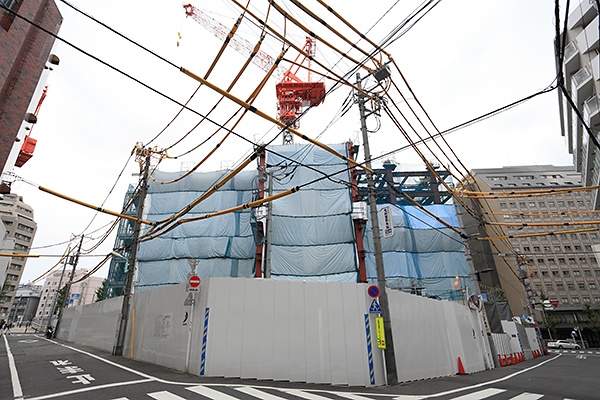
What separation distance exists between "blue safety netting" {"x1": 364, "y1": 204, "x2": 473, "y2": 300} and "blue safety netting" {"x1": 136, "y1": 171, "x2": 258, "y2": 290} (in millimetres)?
13809

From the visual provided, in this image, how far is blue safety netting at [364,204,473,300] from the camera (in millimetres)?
30062

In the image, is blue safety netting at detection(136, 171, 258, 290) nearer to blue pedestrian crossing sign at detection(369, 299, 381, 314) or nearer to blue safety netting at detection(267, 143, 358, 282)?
blue safety netting at detection(267, 143, 358, 282)

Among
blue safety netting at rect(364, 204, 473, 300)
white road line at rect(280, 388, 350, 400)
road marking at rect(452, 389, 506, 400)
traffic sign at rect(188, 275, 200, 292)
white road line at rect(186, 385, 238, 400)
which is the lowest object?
road marking at rect(452, 389, 506, 400)

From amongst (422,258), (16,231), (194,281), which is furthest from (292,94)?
(16,231)

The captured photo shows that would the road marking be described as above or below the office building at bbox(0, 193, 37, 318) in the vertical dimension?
below

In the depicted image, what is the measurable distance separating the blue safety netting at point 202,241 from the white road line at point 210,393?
2406cm

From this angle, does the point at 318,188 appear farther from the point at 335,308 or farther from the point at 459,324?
the point at 335,308

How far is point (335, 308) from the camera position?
8.70 m

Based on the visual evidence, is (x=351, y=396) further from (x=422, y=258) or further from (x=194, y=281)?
(x=422, y=258)

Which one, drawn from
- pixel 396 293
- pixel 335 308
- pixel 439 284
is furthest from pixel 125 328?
pixel 439 284

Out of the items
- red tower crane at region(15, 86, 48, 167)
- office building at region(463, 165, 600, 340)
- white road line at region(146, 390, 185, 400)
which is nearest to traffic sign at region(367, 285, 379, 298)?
white road line at region(146, 390, 185, 400)

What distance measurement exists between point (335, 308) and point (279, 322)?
169 cm

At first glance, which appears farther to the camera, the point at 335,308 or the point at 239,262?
the point at 239,262

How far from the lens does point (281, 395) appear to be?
21.8 feet
